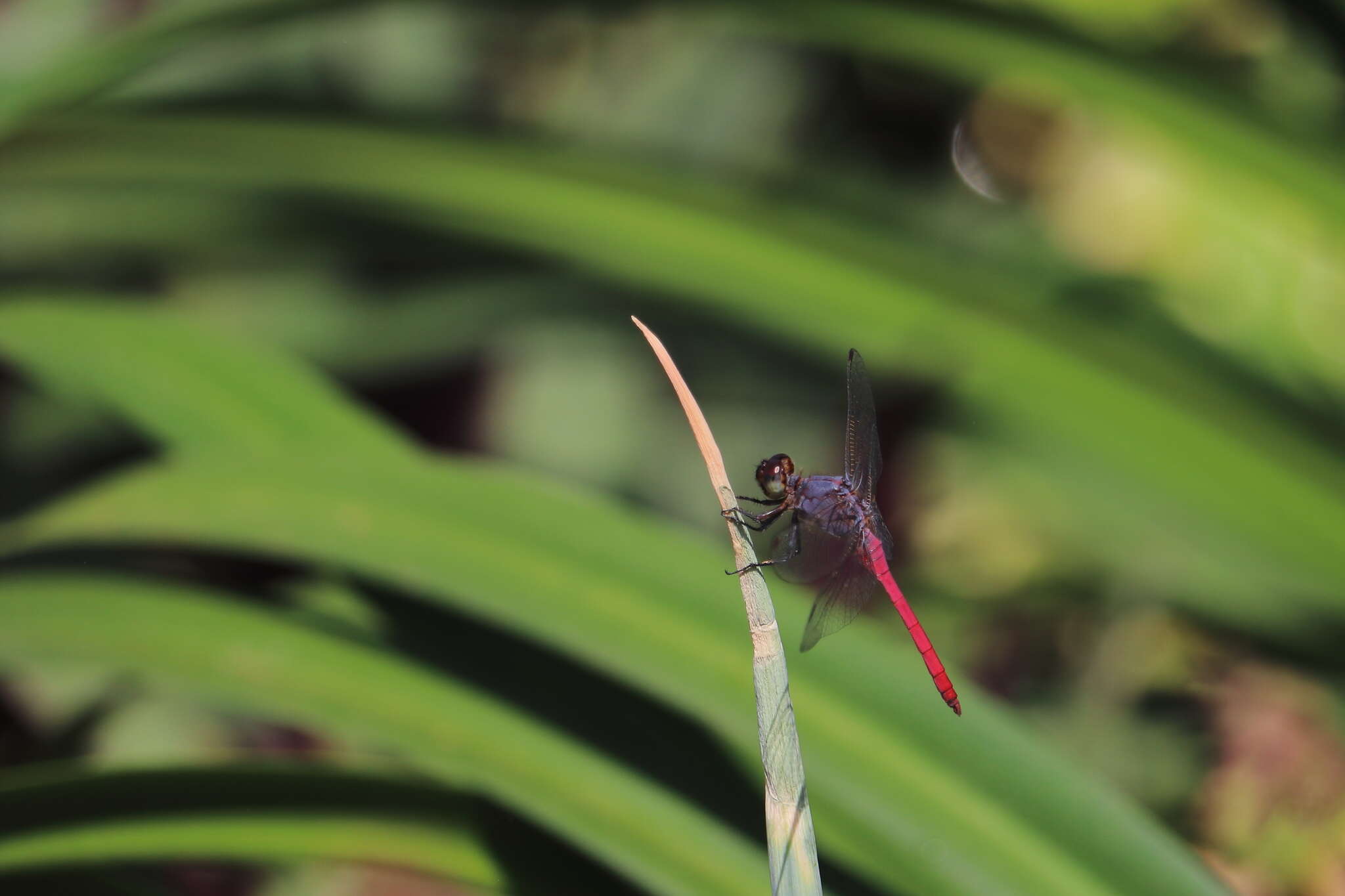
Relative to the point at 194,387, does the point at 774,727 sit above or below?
below

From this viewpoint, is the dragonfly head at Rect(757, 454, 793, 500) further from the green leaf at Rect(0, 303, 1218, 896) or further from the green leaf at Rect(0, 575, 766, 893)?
the green leaf at Rect(0, 575, 766, 893)

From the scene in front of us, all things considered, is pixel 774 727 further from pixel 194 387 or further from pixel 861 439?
pixel 194 387

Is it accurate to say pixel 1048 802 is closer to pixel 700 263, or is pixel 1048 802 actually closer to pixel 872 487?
pixel 872 487

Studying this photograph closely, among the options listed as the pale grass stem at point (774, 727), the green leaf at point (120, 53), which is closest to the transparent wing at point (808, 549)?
the pale grass stem at point (774, 727)

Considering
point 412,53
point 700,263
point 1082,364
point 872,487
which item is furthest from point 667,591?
point 412,53

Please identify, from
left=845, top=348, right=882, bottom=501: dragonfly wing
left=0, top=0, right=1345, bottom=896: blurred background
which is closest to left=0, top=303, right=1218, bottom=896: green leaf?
left=0, top=0, right=1345, bottom=896: blurred background

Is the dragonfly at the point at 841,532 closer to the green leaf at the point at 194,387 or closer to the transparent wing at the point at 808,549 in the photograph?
the transparent wing at the point at 808,549

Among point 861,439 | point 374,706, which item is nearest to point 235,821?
point 374,706
